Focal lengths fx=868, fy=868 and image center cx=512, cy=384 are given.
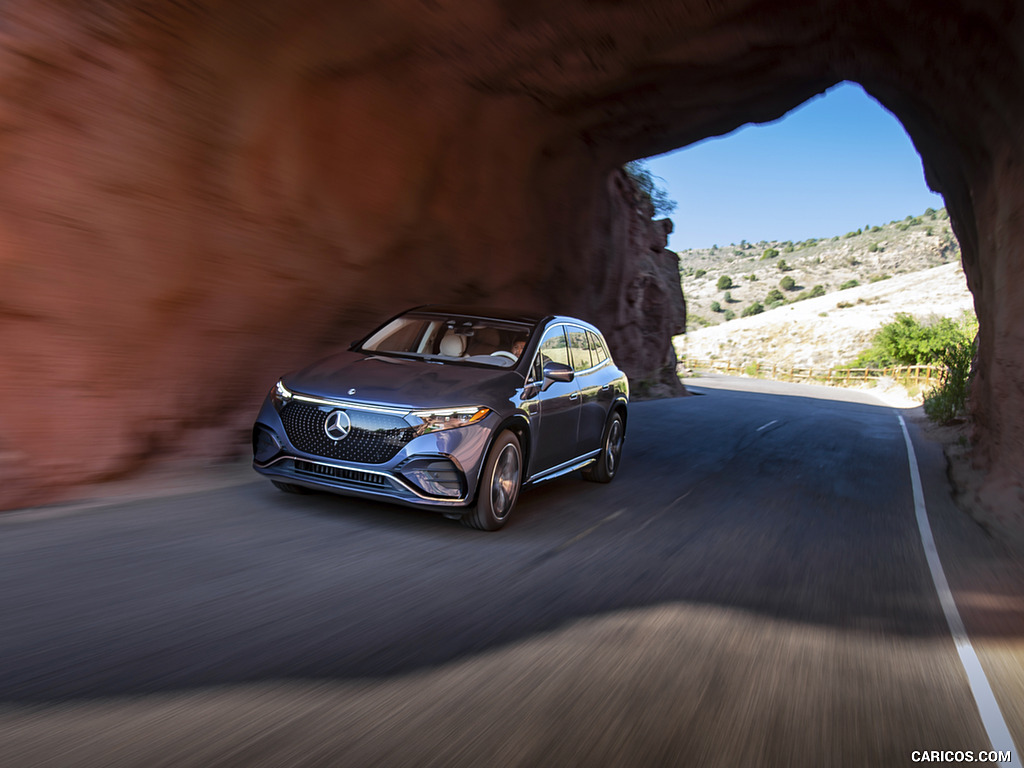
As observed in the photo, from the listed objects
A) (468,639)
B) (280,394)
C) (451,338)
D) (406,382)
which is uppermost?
(451,338)

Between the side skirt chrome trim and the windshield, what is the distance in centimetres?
105

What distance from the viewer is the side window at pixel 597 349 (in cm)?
927

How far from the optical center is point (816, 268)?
494 ft

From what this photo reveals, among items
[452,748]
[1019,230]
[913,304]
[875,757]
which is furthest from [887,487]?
[913,304]

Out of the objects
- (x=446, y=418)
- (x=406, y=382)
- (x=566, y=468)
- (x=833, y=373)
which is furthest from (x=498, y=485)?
(x=833, y=373)

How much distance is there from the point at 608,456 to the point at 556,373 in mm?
2219

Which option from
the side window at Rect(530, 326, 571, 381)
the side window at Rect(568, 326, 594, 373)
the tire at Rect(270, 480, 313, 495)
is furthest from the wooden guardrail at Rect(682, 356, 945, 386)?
the tire at Rect(270, 480, 313, 495)

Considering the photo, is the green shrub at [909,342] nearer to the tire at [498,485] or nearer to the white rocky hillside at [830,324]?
the white rocky hillside at [830,324]

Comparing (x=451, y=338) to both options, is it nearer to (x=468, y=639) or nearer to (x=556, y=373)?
(x=556, y=373)

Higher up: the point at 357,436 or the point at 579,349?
the point at 579,349

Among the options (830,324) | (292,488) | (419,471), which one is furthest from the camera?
(830,324)

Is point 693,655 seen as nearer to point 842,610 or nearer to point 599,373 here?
point 842,610

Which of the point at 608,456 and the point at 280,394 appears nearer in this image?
the point at 280,394

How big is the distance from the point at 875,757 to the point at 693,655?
3.66ft
